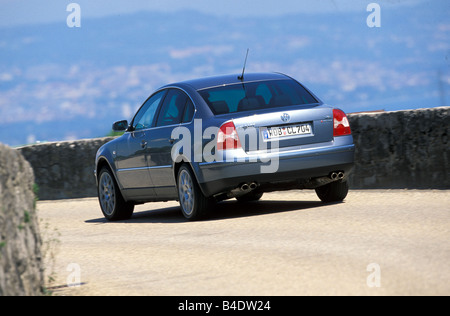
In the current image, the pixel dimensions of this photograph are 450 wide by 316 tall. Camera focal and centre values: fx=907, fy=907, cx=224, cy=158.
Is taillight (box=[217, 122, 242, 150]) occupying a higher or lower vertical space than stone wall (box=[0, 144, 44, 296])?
higher

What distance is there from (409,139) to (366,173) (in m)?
0.86

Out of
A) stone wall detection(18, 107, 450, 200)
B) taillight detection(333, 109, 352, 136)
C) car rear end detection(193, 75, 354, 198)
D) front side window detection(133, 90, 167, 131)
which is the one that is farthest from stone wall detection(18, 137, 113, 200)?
taillight detection(333, 109, 352, 136)

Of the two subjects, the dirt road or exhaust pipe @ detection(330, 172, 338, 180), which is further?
exhaust pipe @ detection(330, 172, 338, 180)

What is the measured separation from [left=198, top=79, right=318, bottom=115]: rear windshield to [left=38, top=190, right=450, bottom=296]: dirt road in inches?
50.9

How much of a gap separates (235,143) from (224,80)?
155cm

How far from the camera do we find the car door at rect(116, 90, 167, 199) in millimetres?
11555

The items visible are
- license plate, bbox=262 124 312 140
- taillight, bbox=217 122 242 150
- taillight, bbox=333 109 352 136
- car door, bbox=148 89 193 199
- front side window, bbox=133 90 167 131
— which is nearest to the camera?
taillight, bbox=217 122 242 150

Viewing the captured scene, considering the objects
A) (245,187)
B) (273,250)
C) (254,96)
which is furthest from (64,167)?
(273,250)

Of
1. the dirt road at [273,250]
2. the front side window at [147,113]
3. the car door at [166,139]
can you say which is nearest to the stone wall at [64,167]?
the dirt road at [273,250]

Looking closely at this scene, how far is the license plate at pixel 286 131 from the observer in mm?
10008

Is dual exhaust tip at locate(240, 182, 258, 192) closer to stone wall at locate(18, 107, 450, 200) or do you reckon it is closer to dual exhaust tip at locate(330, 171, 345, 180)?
dual exhaust tip at locate(330, 171, 345, 180)

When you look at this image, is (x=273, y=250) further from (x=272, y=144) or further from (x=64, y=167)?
(x=64, y=167)

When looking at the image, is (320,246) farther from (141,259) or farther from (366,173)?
(366,173)
